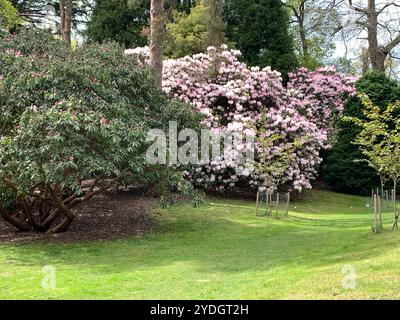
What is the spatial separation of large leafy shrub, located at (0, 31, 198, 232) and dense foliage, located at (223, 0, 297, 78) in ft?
31.5

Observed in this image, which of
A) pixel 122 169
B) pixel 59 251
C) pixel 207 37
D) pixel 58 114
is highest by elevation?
pixel 207 37

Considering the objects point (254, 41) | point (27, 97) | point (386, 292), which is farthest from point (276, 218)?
point (254, 41)

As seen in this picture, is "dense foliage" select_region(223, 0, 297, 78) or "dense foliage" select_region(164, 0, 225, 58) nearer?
"dense foliage" select_region(164, 0, 225, 58)

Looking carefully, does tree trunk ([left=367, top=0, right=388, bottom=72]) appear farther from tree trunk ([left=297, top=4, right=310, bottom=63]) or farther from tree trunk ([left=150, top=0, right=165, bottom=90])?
tree trunk ([left=150, top=0, right=165, bottom=90])

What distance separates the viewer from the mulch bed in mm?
10633

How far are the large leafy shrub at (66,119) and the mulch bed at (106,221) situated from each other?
394mm

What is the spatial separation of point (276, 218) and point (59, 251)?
18.2 ft

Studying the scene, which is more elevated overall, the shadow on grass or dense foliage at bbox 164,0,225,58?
dense foliage at bbox 164,0,225,58

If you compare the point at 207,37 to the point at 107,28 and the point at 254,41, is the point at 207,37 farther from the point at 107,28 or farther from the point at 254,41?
the point at 107,28

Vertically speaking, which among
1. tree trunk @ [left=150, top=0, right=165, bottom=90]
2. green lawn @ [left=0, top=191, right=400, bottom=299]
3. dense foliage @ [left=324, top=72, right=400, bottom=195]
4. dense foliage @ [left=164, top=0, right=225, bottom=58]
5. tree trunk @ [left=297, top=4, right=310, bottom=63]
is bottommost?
green lawn @ [left=0, top=191, right=400, bottom=299]

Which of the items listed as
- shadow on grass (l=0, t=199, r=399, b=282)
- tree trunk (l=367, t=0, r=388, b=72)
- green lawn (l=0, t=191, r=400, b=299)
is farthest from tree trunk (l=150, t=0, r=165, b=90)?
tree trunk (l=367, t=0, r=388, b=72)

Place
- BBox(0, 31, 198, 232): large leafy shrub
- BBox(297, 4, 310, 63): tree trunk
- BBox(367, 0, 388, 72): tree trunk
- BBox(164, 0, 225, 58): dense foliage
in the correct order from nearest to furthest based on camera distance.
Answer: BBox(0, 31, 198, 232): large leafy shrub, BBox(164, 0, 225, 58): dense foliage, BBox(367, 0, 388, 72): tree trunk, BBox(297, 4, 310, 63): tree trunk

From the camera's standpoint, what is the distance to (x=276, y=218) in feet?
42.0

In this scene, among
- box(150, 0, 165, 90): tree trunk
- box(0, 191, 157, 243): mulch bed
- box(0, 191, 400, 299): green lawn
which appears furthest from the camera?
box(150, 0, 165, 90): tree trunk
